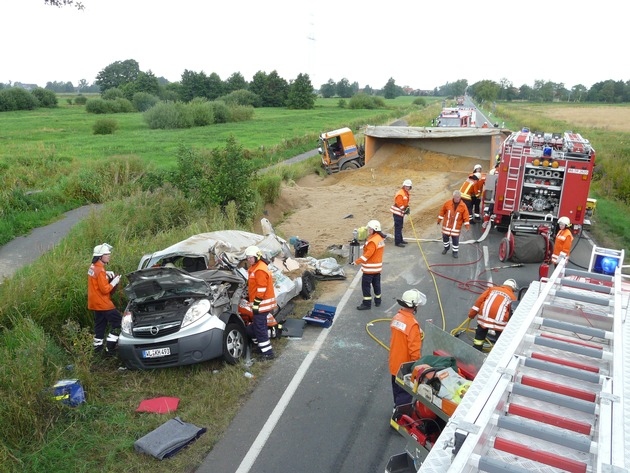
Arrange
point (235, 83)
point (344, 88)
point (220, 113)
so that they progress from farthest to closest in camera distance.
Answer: point (344, 88) → point (235, 83) → point (220, 113)

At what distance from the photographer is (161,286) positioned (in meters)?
6.42

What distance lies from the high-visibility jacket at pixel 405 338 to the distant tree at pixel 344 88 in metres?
146

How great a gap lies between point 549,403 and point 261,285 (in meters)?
4.34

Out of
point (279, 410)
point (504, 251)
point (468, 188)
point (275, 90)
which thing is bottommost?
point (279, 410)

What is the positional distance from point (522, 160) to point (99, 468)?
11.2m

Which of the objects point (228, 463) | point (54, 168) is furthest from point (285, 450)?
point (54, 168)

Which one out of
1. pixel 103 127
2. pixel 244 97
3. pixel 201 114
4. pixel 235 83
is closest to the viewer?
pixel 103 127

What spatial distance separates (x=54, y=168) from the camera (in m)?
22.5

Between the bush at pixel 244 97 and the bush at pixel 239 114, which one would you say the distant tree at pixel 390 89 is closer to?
the bush at pixel 244 97

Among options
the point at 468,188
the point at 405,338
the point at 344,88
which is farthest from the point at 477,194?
the point at 344,88

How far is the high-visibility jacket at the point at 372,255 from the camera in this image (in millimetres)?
8375

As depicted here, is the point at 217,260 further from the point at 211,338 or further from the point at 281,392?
the point at 281,392

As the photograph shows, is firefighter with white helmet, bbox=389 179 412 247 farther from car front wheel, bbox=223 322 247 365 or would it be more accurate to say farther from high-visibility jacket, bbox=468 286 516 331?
car front wheel, bbox=223 322 247 365

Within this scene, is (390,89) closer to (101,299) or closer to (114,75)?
(114,75)
